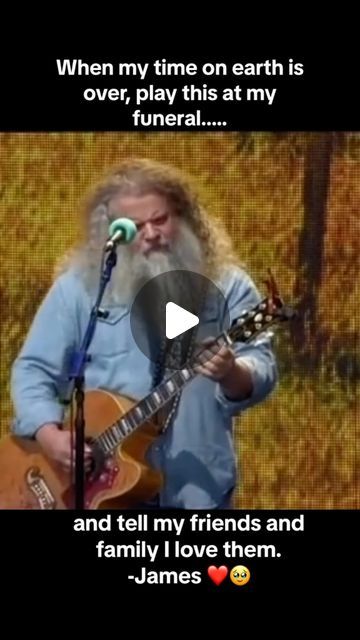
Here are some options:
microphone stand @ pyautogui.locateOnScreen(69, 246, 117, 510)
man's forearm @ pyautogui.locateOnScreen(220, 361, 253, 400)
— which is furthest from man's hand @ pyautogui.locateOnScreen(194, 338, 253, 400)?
microphone stand @ pyautogui.locateOnScreen(69, 246, 117, 510)

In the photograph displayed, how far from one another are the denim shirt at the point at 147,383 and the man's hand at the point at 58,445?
0.03m

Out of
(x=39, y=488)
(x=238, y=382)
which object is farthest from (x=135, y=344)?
(x=39, y=488)

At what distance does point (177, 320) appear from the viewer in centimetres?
579

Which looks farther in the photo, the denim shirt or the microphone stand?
the denim shirt

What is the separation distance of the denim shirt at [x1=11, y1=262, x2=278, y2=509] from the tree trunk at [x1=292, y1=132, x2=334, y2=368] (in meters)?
0.11

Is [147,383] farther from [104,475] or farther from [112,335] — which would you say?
[104,475]

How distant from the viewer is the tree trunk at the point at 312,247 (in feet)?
19.1

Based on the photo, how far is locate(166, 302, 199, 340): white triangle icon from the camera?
5762mm
